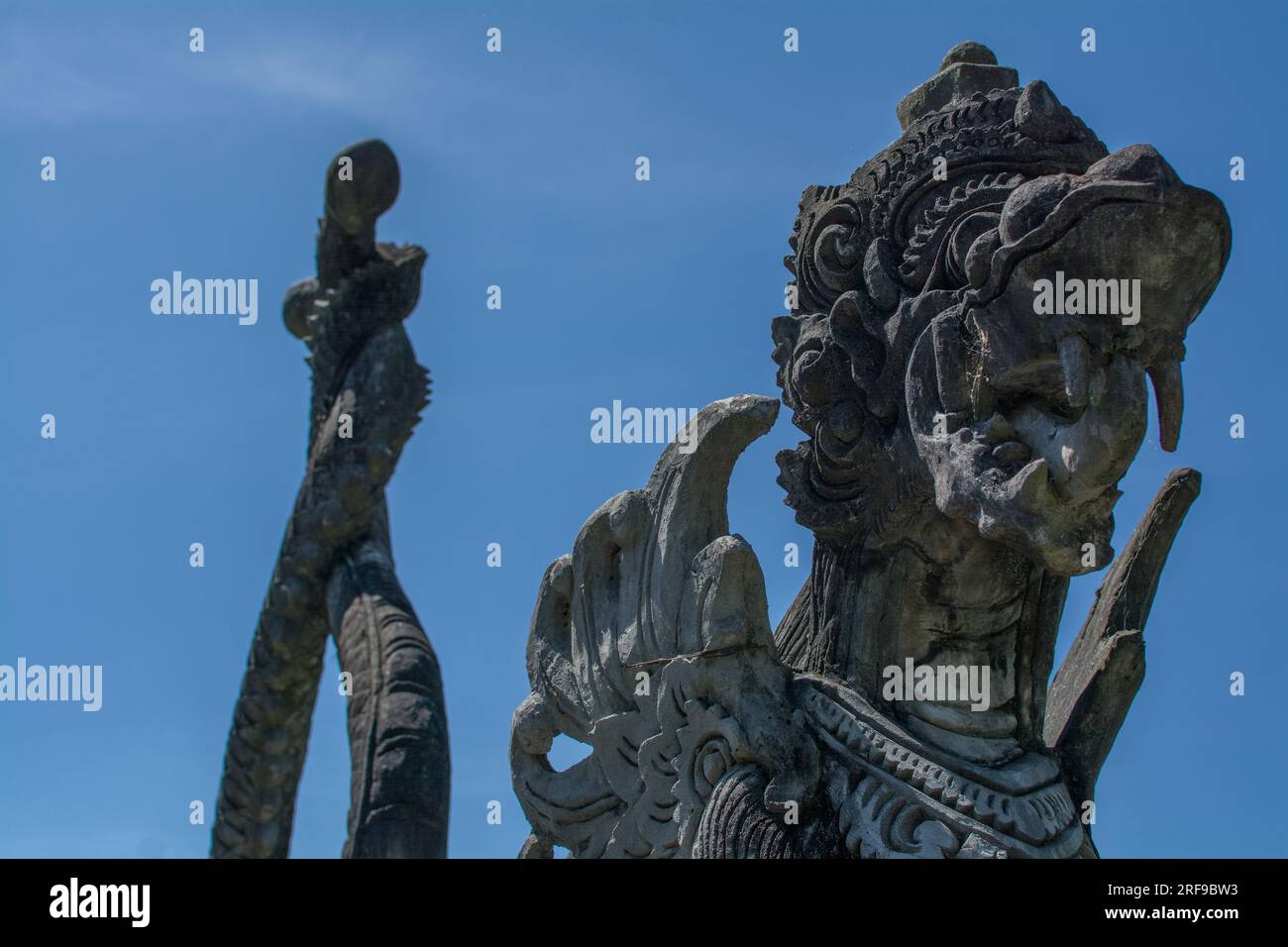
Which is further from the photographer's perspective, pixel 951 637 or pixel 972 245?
pixel 951 637

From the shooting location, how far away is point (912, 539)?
762cm

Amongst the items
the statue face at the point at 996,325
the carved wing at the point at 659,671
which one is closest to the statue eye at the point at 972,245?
the statue face at the point at 996,325

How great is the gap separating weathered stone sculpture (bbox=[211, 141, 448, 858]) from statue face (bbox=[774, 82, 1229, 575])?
8.03m

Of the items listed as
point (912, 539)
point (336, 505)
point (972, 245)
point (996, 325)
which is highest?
point (336, 505)

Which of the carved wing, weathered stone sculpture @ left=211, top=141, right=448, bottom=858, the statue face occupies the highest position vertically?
weathered stone sculpture @ left=211, top=141, right=448, bottom=858

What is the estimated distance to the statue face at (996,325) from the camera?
704 centimetres

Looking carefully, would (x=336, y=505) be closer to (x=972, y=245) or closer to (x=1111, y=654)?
(x=1111, y=654)

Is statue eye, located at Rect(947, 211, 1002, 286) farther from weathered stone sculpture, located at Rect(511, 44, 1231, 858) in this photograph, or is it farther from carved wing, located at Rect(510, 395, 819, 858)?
carved wing, located at Rect(510, 395, 819, 858)

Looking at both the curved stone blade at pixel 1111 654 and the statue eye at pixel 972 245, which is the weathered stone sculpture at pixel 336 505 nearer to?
the curved stone blade at pixel 1111 654

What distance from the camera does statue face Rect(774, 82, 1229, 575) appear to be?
704 centimetres

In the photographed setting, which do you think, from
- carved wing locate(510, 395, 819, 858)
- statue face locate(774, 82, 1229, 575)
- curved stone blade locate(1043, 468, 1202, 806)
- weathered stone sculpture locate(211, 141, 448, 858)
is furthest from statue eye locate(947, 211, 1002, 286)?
weathered stone sculpture locate(211, 141, 448, 858)

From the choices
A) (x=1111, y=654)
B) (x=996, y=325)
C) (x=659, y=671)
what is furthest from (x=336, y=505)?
(x=996, y=325)

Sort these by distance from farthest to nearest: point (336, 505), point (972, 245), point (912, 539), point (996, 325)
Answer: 1. point (336, 505)
2. point (912, 539)
3. point (972, 245)
4. point (996, 325)

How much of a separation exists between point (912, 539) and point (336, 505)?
368 inches
